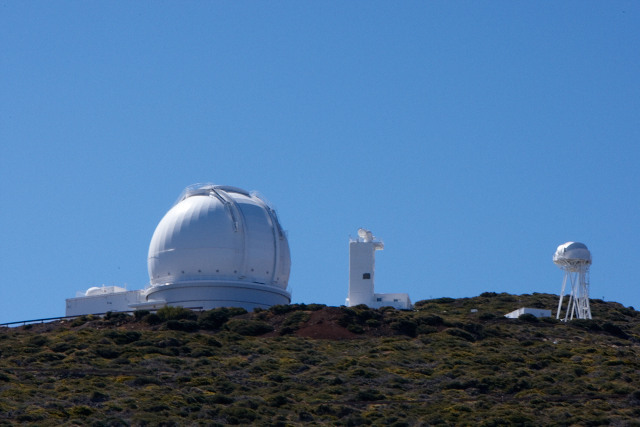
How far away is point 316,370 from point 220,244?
50.4ft

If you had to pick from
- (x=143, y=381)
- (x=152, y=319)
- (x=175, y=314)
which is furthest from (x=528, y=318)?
(x=143, y=381)

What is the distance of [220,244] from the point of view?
54906mm

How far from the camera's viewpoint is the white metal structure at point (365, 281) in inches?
A: 2359

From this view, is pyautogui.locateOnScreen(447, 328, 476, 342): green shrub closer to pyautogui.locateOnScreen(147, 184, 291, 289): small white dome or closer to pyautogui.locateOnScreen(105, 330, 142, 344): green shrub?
pyautogui.locateOnScreen(147, 184, 291, 289): small white dome

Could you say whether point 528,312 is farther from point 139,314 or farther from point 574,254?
point 139,314

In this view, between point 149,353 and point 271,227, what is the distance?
1503 centimetres

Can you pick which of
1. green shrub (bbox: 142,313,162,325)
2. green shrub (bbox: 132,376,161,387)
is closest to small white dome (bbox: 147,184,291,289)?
green shrub (bbox: 142,313,162,325)

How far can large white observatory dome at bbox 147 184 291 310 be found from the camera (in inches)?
2158

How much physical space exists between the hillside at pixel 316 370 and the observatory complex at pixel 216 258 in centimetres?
342

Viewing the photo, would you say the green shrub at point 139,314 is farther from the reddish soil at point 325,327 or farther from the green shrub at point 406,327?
the green shrub at point 406,327

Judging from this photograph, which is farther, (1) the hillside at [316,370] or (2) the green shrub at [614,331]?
(2) the green shrub at [614,331]

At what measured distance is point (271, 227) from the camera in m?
56.7

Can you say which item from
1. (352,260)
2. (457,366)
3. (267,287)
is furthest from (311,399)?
(352,260)

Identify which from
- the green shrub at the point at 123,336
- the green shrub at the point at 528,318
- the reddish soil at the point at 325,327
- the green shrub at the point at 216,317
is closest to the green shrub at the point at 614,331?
the green shrub at the point at 528,318
